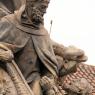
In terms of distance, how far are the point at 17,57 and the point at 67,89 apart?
763mm

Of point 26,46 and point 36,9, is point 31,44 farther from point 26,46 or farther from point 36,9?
point 36,9

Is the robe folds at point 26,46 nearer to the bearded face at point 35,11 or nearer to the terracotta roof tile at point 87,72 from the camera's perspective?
the bearded face at point 35,11

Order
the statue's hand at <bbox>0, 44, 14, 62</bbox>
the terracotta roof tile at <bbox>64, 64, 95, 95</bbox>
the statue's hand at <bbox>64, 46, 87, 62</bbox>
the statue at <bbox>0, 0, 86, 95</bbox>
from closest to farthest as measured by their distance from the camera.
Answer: the statue's hand at <bbox>0, 44, 14, 62</bbox> → the statue at <bbox>0, 0, 86, 95</bbox> → the statue's hand at <bbox>64, 46, 87, 62</bbox> → the terracotta roof tile at <bbox>64, 64, 95, 95</bbox>

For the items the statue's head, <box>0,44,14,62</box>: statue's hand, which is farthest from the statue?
<box>0,44,14,62</box>: statue's hand

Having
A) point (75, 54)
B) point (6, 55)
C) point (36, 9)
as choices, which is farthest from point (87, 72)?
point (6, 55)

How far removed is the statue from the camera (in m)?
8.83

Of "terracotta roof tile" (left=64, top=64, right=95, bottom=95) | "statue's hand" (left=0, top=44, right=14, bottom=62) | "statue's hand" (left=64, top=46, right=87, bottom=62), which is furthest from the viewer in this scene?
"terracotta roof tile" (left=64, top=64, right=95, bottom=95)

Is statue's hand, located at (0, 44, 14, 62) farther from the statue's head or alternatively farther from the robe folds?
the statue's head

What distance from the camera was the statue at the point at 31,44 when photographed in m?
8.83

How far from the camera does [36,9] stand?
8867 millimetres

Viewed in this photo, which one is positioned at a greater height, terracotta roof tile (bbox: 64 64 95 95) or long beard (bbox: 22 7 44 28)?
long beard (bbox: 22 7 44 28)

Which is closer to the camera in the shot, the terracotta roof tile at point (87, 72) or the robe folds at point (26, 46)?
the robe folds at point (26, 46)

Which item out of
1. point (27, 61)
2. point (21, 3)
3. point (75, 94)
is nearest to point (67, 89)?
point (75, 94)

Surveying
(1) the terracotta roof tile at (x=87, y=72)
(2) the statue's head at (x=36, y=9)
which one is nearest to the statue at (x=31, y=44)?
(2) the statue's head at (x=36, y=9)
